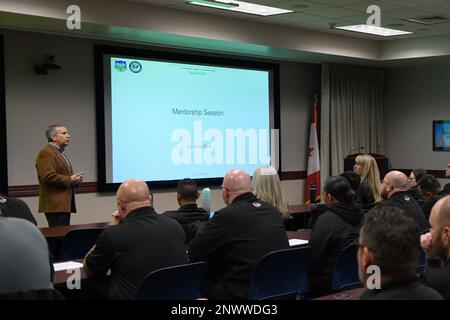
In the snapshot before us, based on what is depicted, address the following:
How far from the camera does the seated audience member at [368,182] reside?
6309 millimetres

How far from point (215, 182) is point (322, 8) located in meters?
3.02

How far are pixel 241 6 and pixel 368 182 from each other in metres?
2.52

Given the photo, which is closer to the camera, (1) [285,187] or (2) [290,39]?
(2) [290,39]

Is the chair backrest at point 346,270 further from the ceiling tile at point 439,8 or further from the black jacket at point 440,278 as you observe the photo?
the ceiling tile at point 439,8

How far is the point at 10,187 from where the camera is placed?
691cm

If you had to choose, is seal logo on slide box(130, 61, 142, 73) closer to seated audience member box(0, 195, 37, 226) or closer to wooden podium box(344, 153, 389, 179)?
wooden podium box(344, 153, 389, 179)

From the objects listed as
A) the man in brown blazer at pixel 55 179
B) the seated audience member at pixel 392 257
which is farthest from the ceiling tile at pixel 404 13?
the seated audience member at pixel 392 257

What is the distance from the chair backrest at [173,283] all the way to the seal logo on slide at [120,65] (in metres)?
4.99

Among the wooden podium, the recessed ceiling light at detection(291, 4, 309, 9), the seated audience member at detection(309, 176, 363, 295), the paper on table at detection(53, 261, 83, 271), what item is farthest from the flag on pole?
the paper on table at detection(53, 261, 83, 271)

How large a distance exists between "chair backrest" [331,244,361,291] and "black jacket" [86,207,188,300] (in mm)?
1157

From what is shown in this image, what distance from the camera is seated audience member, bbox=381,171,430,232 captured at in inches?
184

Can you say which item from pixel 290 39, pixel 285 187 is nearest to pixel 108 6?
pixel 290 39
